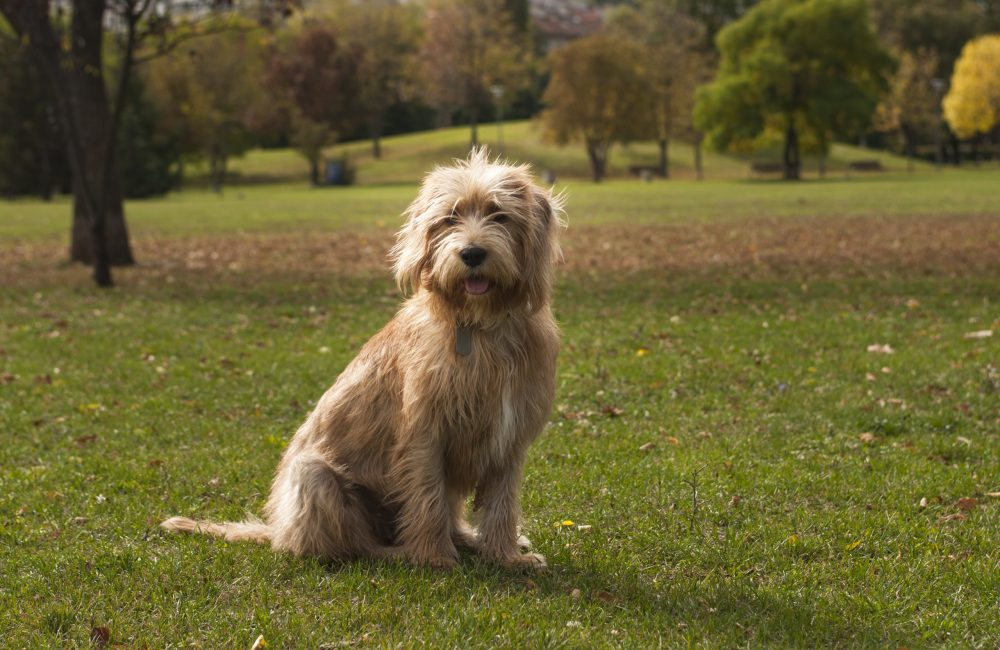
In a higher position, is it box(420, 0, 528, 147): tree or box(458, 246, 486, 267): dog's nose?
box(420, 0, 528, 147): tree

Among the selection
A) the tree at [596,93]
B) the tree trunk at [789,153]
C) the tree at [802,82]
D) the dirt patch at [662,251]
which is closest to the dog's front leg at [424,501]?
the dirt patch at [662,251]

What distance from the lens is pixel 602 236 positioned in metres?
23.5

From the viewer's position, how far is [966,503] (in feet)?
19.1

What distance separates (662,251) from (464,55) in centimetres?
6038

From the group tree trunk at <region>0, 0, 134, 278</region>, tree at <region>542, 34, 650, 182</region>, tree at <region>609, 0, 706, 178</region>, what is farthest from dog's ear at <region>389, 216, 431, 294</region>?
tree at <region>609, 0, 706, 178</region>

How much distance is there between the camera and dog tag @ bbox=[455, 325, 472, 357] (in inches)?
187

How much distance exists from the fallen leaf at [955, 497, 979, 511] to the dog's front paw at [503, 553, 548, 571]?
2589mm

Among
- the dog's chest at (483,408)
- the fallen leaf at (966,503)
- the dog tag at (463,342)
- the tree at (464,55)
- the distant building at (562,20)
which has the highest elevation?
the distant building at (562,20)

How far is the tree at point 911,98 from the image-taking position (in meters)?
77.4

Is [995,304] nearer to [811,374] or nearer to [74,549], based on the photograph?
[811,374]

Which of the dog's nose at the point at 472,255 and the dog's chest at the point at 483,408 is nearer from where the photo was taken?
the dog's nose at the point at 472,255

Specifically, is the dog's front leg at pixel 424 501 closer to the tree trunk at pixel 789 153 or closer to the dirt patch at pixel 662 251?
the dirt patch at pixel 662 251

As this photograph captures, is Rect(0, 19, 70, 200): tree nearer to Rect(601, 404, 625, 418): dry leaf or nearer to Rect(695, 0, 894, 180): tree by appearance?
Rect(695, 0, 894, 180): tree

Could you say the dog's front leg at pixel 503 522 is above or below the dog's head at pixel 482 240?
below
